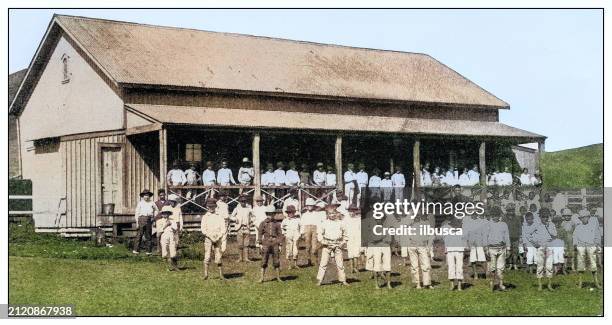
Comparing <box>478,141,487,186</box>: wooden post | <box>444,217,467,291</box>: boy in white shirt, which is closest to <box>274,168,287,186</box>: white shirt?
<box>478,141,487,186</box>: wooden post

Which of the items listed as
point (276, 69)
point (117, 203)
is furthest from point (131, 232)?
point (276, 69)

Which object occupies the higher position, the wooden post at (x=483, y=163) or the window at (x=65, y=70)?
the window at (x=65, y=70)

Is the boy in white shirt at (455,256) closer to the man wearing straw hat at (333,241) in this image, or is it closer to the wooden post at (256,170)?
the man wearing straw hat at (333,241)

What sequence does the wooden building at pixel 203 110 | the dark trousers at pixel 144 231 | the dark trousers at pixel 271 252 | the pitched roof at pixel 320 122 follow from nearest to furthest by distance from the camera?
the dark trousers at pixel 271 252
the dark trousers at pixel 144 231
the pitched roof at pixel 320 122
the wooden building at pixel 203 110

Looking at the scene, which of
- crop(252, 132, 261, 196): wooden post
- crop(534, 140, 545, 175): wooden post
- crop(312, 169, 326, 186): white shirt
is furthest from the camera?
crop(534, 140, 545, 175): wooden post

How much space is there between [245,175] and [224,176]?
0.52m

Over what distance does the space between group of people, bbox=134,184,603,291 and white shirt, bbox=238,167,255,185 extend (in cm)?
340

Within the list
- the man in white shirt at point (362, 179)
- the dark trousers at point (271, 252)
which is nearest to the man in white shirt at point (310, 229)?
the dark trousers at point (271, 252)

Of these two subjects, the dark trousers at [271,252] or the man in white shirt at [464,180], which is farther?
the man in white shirt at [464,180]

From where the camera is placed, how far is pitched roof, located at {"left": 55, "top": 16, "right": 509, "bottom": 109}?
2275 centimetres

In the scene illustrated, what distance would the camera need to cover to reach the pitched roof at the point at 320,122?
21.1 metres

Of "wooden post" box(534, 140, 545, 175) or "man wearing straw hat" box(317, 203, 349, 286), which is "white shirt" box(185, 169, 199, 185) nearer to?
"man wearing straw hat" box(317, 203, 349, 286)

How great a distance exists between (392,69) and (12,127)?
11705mm

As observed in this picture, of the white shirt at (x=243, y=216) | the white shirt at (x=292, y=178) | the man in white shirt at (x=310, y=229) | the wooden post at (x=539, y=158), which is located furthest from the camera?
the wooden post at (x=539, y=158)
